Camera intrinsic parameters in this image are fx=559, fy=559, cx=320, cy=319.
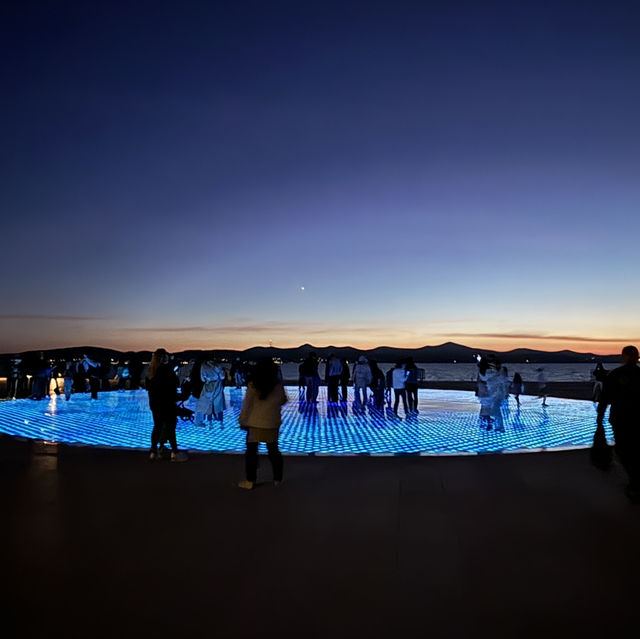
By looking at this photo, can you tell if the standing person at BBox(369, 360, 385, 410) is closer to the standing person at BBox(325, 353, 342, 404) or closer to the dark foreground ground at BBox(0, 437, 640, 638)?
the standing person at BBox(325, 353, 342, 404)

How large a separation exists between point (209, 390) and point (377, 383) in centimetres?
661

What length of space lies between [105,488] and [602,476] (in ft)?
20.3

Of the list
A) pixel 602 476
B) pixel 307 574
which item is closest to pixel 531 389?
pixel 602 476

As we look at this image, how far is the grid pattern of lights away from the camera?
9.81m

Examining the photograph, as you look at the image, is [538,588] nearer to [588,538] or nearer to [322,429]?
[588,538]

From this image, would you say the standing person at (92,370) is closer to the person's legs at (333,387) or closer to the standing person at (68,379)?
the standing person at (68,379)

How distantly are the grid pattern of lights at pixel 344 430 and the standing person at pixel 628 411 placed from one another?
3011 mm

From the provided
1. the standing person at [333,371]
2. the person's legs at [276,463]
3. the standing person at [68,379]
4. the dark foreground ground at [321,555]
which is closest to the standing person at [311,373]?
the standing person at [333,371]

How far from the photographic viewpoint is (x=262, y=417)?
21.4 feet

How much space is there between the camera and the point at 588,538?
4.75m

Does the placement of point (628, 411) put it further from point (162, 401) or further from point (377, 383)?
point (377, 383)

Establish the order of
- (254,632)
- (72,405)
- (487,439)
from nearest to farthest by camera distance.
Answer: (254,632) → (487,439) → (72,405)

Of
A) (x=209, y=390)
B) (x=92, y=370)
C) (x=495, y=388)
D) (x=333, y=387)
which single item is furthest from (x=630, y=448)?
(x=92, y=370)

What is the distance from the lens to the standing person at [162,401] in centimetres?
818
